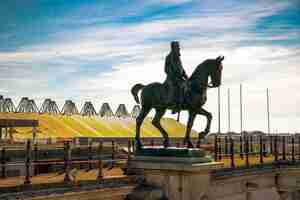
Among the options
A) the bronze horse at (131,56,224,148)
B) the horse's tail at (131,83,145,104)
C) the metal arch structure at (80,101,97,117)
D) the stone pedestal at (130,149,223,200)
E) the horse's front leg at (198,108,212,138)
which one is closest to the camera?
the stone pedestal at (130,149,223,200)

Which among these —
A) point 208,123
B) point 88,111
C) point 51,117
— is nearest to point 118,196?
point 208,123

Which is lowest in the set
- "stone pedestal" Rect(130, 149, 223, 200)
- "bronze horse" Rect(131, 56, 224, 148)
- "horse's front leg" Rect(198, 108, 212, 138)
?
"stone pedestal" Rect(130, 149, 223, 200)

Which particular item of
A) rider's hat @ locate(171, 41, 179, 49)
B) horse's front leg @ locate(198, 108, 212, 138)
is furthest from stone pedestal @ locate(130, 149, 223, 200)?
rider's hat @ locate(171, 41, 179, 49)

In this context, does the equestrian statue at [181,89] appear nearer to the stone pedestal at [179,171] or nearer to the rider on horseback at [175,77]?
the rider on horseback at [175,77]

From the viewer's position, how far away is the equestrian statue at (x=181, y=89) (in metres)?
12.5

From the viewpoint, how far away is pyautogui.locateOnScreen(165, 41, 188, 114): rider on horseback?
12.4 m

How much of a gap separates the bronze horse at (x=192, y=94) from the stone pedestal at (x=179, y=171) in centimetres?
101

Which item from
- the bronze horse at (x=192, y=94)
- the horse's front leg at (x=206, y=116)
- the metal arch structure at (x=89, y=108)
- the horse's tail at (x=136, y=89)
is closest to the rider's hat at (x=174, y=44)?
the bronze horse at (x=192, y=94)

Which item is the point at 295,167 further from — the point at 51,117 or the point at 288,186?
the point at 51,117

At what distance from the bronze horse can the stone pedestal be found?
39.8 inches

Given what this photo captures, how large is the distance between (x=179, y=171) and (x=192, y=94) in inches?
98.6

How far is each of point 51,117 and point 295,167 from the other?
52859mm

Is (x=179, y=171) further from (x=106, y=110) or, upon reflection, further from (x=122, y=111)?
(x=122, y=111)

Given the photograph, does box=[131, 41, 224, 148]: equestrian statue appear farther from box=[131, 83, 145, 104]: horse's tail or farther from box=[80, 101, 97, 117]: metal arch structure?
box=[80, 101, 97, 117]: metal arch structure
